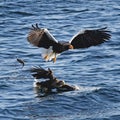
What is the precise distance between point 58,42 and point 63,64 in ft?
9.89

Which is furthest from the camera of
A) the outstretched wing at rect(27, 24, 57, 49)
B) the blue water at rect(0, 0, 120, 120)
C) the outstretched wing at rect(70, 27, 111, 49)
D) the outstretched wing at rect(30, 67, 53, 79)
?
the outstretched wing at rect(30, 67, 53, 79)

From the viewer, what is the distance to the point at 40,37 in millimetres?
A: 17453

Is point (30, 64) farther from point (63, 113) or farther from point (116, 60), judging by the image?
point (63, 113)

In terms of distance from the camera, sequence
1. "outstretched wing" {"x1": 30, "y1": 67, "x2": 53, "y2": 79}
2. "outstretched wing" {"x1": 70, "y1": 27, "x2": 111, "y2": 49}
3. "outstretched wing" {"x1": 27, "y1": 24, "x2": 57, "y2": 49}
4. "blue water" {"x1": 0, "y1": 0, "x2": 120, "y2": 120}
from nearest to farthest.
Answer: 1. "blue water" {"x1": 0, "y1": 0, "x2": 120, "y2": 120}
2. "outstretched wing" {"x1": 27, "y1": 24, "x2": 57, "y2": 49}
3. "outstretched wing" {"x1": 70, "y1": 27, "x2": 111, "y2": 49}
4. "outstretched wing" {"x1": 30, "y1": 67, "x2": 53, "y2": 79}

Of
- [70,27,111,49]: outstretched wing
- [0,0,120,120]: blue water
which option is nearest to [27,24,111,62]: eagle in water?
[70,27,111,49]: outstretched wing

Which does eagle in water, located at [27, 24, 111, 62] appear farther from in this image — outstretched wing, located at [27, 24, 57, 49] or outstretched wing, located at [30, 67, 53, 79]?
outstretched wing, located at [30, 67, 53, 79]

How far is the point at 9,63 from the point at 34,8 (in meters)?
7.05

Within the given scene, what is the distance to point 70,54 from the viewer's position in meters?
22.1

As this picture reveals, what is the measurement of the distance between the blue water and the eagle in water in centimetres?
111

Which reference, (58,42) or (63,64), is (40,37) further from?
(63,64)

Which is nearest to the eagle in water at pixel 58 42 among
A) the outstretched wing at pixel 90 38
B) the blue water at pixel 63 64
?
the outstretched wing at pixel 90 38

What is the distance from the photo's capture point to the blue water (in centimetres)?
1606

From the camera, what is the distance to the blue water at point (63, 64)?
52.7 feet

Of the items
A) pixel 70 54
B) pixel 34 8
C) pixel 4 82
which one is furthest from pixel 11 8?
pixel 4 82
